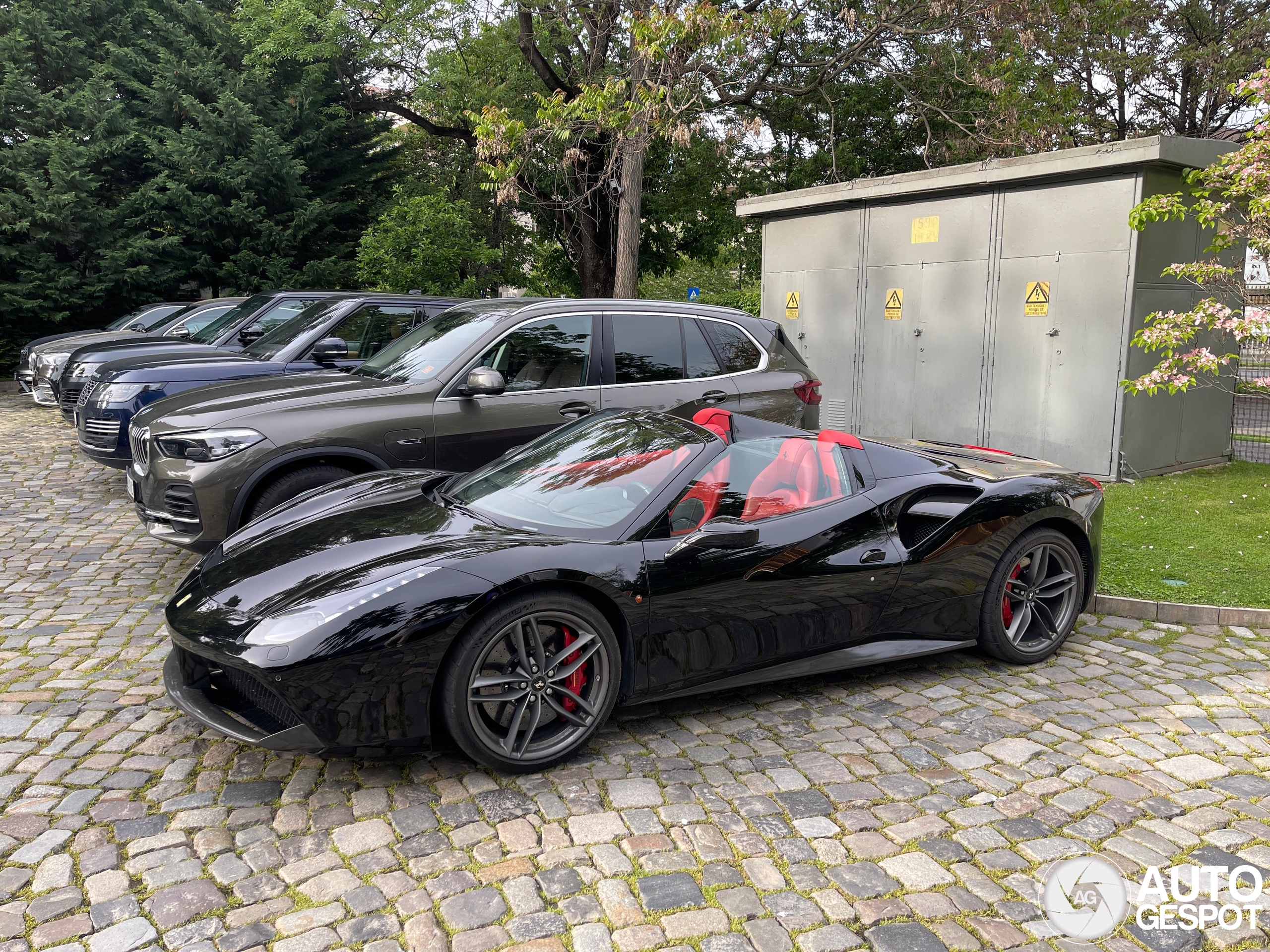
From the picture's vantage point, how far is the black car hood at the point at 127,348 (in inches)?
388

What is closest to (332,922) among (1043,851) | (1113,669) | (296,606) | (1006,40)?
(296,606)

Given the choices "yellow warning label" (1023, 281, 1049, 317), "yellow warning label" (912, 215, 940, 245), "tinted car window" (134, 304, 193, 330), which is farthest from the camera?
"tinted car window" (134, 304, 193, 330)

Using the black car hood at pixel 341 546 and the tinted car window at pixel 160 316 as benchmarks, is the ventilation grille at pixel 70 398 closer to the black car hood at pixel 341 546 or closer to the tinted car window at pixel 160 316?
the tinted car window at pixel 160 316

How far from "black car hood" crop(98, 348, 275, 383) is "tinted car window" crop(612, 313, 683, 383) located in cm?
328

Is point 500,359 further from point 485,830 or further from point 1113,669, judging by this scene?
point 1113,669

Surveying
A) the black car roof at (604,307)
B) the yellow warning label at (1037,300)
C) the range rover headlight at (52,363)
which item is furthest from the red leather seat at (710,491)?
the range rover headlight at (52,363)

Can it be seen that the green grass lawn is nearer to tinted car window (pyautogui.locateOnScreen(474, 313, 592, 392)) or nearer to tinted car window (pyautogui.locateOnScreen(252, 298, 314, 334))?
tinted car window (pyautogui.locateOnScreen(474, 313, 592, 392))

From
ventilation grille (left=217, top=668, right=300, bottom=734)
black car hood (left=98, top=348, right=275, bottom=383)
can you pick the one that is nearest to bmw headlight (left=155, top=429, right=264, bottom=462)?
ventilation grille (left=217, top=668, right=300, bottom=734)

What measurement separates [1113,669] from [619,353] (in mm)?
3611

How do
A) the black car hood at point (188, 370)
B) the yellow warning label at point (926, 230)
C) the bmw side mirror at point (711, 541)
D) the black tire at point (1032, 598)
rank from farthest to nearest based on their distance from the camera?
the yellow warning label at point (926, 230), the black car hood at point (188, 370), the black tire at point (1032, 598), the bmw side mirror at point (711, 541)

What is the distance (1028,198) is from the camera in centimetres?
940

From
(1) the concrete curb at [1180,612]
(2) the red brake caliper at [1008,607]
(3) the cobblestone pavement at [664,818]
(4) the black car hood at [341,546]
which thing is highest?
(4) the black car hood at [341,546]

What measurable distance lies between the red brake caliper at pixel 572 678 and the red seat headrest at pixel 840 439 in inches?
66.1

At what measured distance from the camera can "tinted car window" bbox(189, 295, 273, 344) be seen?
434 inches
